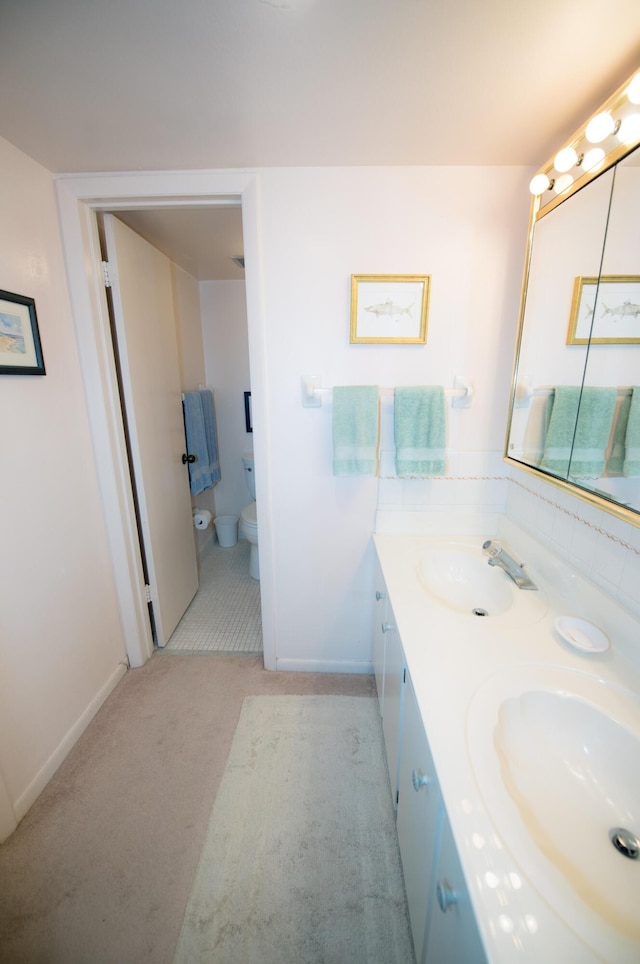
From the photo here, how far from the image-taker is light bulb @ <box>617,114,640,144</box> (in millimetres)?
829

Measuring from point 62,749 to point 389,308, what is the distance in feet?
7.10

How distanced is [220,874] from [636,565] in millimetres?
1471

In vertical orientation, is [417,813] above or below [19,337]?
below

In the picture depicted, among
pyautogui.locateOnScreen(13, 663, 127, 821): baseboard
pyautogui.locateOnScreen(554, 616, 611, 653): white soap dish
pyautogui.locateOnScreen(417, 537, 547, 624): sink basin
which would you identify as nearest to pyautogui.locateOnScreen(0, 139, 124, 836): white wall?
pyautogui.locateOnScreen(13, 663, 127, 821): baseboard

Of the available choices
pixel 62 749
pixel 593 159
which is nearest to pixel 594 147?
pixel 593 159

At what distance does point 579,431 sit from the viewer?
3.39ft

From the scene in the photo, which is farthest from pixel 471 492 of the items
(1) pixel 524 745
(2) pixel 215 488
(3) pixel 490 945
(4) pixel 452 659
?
(2) pixel 215 488

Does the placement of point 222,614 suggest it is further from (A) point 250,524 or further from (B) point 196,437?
(B) point 196,437

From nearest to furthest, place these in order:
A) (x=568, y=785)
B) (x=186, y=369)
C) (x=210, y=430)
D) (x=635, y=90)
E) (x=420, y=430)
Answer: (x=568, y=785) < (x=635, y=90) < (x=420, y=430) < (x=186, y=369) < (x=210, y=430)

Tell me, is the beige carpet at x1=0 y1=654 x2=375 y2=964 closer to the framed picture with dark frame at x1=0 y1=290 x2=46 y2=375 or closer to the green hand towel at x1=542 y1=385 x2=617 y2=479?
the green hand towel at x1=542 y1=385 x2=617 y2=479

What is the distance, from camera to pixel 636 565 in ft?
2.82

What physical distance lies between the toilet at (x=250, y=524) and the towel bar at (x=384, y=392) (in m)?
0.84

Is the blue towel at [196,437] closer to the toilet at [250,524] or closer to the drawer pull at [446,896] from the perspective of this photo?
the toilet at [250,524]

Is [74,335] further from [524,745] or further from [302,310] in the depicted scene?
[524,745]
